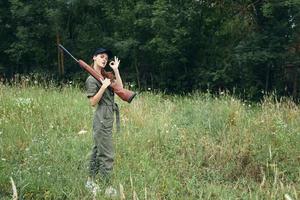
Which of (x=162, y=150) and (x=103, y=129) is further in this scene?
(x=162, y=150)

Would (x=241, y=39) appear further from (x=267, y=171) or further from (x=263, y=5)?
(x=267, y=171)

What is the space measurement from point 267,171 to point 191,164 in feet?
3.44

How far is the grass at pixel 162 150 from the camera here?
541 cm

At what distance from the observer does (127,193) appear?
525 centimetres

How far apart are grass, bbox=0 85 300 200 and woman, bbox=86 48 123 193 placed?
0.21m

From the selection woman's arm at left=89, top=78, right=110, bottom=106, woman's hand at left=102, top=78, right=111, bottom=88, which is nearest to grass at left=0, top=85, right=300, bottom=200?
woman's arm at left=89, top=78, right=110, bottom=106

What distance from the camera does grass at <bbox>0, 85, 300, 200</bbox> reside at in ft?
17.8

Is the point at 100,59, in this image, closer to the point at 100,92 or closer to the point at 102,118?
the point at 100,92

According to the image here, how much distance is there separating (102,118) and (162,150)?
73.5 inches

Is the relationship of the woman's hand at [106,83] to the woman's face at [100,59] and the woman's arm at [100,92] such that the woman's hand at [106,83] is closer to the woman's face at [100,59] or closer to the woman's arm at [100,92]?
the woman's arm at [100,92]

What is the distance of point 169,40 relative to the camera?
21.2 meters

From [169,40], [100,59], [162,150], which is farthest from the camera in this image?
[169,40]

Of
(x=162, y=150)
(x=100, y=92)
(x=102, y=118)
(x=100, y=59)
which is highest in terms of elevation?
(x=100, y=59)

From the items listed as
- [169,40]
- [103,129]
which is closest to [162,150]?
[103,129]
